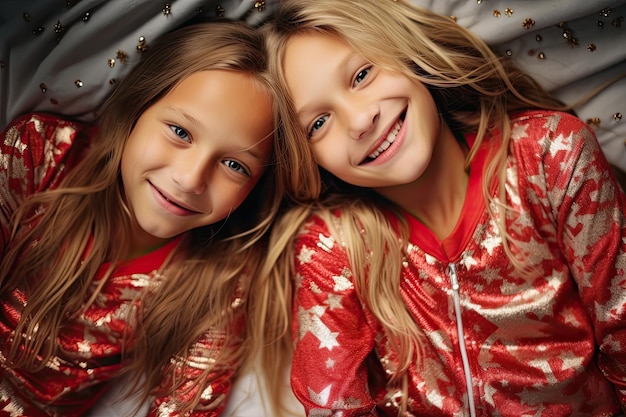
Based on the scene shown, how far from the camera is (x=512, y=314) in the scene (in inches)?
33.6

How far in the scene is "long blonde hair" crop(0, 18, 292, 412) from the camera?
0.83 metres

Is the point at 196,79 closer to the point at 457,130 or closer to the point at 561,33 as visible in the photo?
the point at 457,130

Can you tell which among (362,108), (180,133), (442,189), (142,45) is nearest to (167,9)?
(142,45)

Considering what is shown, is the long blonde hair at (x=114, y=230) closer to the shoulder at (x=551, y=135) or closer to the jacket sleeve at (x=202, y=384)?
the jacket sleeve at (x=202, y=384)

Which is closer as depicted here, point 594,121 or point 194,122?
point 194,122

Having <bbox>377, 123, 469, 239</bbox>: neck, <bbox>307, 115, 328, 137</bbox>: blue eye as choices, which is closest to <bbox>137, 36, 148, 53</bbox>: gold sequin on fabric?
<bbox>307, 115, 328, 137</bbox>: blue eye

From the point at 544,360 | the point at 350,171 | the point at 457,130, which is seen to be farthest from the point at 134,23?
the point at 544,360

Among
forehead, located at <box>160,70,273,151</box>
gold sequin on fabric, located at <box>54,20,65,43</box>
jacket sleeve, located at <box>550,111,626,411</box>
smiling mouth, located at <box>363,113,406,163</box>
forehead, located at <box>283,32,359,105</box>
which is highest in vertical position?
gold sequin on fabric, located at <box>54,20,65,43</box>

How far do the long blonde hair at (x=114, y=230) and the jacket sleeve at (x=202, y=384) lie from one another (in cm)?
1

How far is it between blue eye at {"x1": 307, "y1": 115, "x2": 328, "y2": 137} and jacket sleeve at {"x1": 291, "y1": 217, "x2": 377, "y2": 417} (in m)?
0.14

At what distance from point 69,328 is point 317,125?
1.33ft

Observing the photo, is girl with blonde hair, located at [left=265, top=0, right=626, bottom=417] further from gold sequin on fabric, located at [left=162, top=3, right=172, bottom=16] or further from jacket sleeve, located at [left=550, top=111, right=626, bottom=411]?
gold sequin on fabric, located at [left=162, top=3, right=172, bottom=16]

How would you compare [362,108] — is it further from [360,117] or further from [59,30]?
[59,30]

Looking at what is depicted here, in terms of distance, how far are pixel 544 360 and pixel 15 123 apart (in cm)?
73
